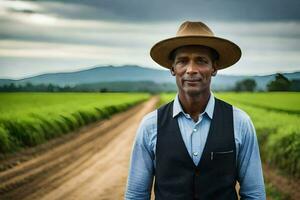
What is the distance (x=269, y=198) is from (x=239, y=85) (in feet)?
107

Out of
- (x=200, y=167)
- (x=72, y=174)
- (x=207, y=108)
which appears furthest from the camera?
(x=72, y=174)

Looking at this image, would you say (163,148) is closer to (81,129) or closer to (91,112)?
(81,129)

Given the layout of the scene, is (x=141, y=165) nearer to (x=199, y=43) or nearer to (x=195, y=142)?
(x=195, y=142)

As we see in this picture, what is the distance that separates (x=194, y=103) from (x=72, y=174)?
668 cm

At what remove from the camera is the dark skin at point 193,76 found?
2260 mm

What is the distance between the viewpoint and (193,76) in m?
2.26

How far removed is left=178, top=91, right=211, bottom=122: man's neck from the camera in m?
2.30

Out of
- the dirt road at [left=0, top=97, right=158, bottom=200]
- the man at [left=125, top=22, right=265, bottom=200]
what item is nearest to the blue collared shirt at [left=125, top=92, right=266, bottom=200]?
the man at [left=125, top=22, right=265, bottom=200]

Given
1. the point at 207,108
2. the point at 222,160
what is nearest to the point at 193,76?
the point at 207,108

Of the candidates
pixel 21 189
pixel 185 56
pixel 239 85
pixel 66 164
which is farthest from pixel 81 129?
pixel 239 85

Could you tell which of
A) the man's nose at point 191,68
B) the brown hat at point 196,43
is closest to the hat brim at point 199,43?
the brown hat at point 196,43

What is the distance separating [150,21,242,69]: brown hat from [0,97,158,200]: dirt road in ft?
15.8

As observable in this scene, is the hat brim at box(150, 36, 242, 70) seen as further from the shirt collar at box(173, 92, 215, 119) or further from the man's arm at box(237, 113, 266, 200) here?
the man's arm at box(237, 113, 266, 200)

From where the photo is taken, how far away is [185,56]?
2.33 m
